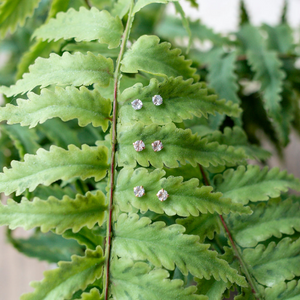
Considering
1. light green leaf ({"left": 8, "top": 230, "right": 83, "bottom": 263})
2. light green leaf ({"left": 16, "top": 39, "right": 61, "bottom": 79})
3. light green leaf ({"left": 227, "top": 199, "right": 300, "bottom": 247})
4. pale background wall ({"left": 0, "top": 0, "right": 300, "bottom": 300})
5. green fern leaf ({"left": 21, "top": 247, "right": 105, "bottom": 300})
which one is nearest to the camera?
green fern leaf ({"left": 21, "top": 247, "right": 105, "bottom": 300})

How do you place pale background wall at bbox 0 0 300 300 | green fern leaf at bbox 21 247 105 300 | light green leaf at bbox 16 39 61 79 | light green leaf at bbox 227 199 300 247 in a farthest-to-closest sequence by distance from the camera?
pale background wall at bbox 0 0 300 300
light green leaf at bbox 16 39 61 79
light green leaf at bbox 227 199 300 247
green fern leaf at bbox 21 247 105 300

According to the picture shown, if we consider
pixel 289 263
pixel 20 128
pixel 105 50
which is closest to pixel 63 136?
pixel 20 128

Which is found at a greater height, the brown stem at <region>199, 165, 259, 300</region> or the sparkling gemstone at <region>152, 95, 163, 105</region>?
the sparkling gemstone at <region>152, 95, 163, 105</region>

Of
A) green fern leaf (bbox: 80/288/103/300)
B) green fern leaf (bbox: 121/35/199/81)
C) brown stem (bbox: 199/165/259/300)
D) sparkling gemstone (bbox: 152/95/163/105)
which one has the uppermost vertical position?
green fern leaf (bbox: 121/35/199/81)

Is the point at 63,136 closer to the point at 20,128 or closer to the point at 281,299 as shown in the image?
the point at 20,128

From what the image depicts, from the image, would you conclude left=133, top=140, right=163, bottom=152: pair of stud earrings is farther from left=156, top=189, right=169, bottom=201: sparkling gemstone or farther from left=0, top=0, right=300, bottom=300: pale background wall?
left=0, top=0, right=300, bottom=300: pale background wall

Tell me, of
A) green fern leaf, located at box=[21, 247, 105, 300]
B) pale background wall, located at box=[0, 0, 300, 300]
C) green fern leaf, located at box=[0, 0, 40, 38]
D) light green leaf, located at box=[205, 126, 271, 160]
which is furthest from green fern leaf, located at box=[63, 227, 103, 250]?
pale background wall, located at box=[0, 0, 300, 300]

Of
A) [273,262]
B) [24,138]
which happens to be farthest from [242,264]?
Answer: [24,138]
